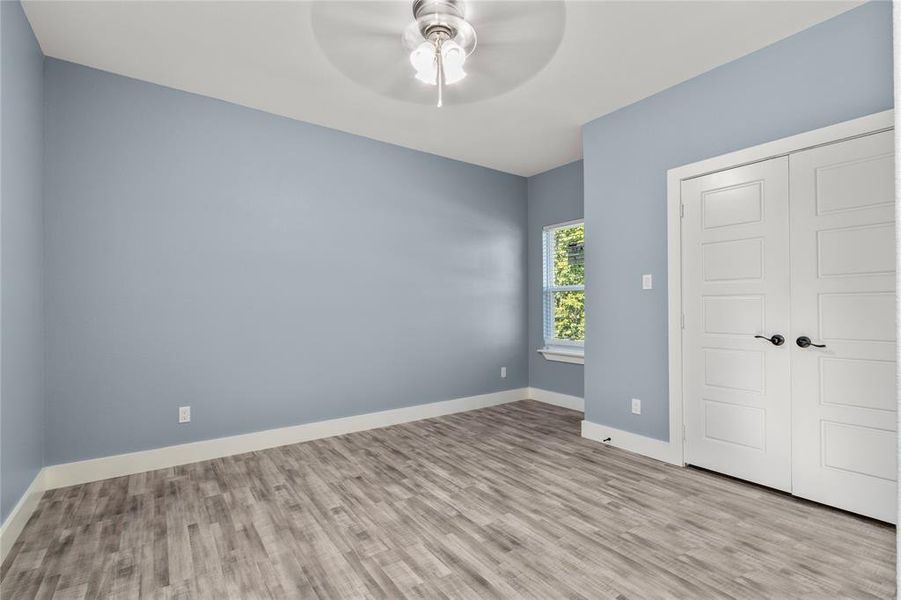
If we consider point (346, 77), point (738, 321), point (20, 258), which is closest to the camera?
point (20, 258)

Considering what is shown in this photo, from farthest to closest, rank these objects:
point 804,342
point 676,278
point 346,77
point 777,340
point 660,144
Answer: point 660,144, point 676,278, point 346,77, point 777,340, point 804,342

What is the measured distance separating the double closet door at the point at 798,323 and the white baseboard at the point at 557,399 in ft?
5.67

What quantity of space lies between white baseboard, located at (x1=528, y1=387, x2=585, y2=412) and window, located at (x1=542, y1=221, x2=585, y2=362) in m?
0.45

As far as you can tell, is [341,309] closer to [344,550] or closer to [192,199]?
[192,199]

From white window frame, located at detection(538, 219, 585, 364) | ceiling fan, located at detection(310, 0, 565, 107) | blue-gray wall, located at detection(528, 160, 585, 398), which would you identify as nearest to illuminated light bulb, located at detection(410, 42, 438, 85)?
ceiling fan, located at detection(310, 0, 565, 107)

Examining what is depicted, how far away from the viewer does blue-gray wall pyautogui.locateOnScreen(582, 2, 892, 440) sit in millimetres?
2436

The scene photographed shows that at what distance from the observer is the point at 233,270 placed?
3490mm

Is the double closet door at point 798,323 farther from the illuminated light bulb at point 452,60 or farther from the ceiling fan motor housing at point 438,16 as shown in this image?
the ceiling fan motor housing at point 438,16

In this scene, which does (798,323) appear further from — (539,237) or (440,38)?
(539,237)

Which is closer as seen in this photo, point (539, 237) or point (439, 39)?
point (439, 39)

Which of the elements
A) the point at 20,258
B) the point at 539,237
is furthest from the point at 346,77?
the point at 539,237

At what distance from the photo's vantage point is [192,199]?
3.31 m

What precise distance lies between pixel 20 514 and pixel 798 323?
4.55 m

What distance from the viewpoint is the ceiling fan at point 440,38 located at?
2219mm
